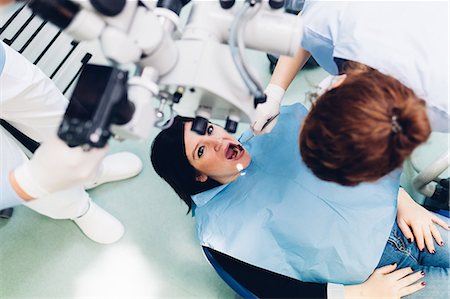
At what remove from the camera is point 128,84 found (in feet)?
2.42

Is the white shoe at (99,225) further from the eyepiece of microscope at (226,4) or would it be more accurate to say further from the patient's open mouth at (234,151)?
the eyepiece of microscope at (226,4)

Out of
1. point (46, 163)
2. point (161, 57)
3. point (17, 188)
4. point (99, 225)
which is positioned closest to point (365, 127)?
point (161, 57)

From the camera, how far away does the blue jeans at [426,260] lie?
1288 mm

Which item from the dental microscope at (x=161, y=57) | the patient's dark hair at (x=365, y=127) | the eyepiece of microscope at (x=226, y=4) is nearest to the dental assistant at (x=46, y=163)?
the dental microscope at (x=161, y=57)

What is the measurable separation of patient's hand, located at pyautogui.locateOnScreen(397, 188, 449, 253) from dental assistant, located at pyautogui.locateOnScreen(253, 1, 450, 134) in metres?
0.33

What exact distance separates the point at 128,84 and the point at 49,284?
1197mm

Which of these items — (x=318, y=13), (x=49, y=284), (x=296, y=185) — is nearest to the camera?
(x=318, y=13)

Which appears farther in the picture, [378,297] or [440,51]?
[378,297]

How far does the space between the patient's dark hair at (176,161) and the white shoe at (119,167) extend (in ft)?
1.48

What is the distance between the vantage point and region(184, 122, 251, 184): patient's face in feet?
4.07

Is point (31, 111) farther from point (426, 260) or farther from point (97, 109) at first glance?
point (426, 260)

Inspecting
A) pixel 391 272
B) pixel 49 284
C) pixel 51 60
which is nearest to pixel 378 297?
pixel 391 272

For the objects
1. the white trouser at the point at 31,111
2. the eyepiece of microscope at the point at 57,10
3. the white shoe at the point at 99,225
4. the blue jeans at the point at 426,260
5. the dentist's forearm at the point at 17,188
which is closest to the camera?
the eyepiece of microscope at the point at 57,10

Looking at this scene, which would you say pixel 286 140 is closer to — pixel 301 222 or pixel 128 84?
pixel 301 222
